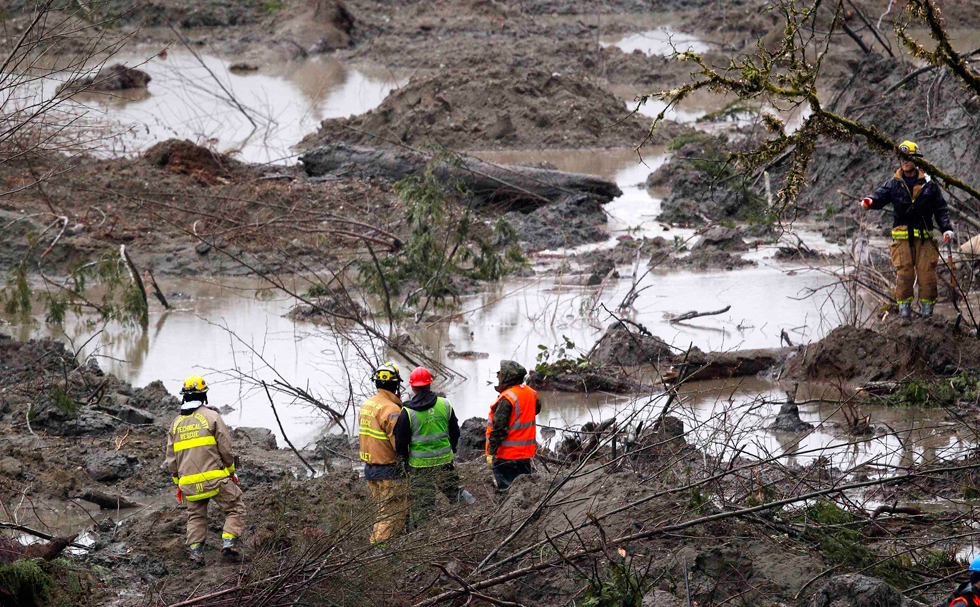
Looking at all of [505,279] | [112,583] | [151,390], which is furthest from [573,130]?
[112,583]

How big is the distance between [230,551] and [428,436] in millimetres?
1515

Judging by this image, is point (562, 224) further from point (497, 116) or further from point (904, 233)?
point (497, 116)

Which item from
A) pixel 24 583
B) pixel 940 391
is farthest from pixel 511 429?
pixel 940 391

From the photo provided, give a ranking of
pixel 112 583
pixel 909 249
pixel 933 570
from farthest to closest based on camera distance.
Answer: pixel 909 249
pixel 112 583
pixel 933 570

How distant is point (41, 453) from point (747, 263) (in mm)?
10097

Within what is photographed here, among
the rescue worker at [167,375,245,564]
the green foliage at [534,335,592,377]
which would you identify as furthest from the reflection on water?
the rescue worker at [167,375,245,564]

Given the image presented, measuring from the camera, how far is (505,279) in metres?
15.1

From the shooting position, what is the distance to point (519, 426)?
6.95 metres

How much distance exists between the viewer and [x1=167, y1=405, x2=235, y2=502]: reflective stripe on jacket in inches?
263

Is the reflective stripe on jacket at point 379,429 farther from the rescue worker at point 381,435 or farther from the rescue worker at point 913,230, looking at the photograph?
the rescue worker at point 913,230

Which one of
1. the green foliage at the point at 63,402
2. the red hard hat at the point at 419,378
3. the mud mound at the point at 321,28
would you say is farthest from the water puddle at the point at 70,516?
the mud mound at the point at 321,28

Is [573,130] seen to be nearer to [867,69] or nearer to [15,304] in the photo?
[867,69]

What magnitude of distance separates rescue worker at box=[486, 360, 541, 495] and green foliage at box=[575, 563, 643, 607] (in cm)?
200

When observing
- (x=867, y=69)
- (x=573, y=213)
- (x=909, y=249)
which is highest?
(x=867, y=69)
